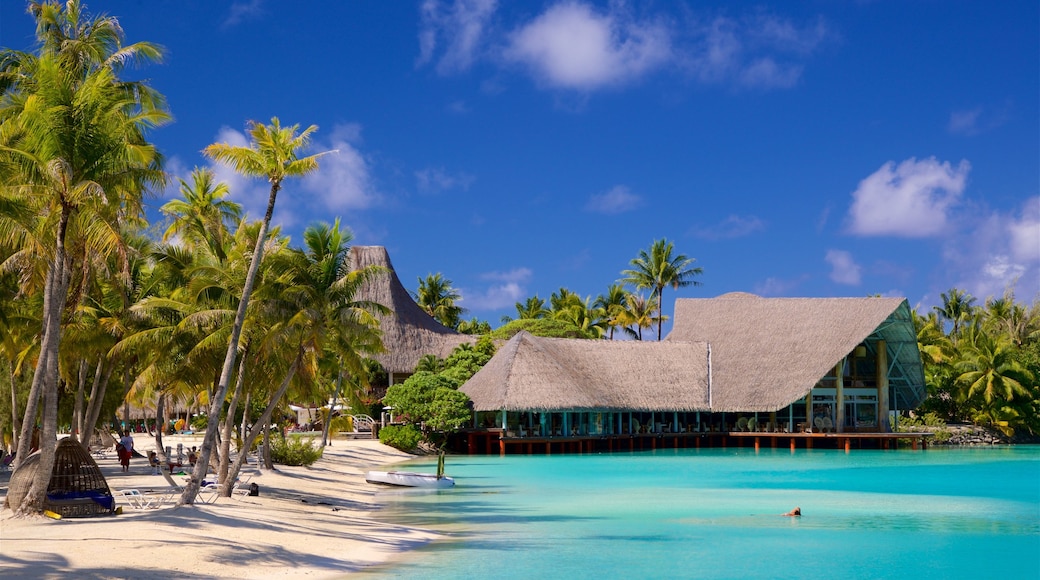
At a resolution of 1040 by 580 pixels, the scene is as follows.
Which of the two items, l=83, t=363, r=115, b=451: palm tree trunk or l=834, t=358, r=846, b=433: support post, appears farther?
l=834, t=358, r=846, b=433: support post

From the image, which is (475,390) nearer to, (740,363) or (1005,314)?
(740,363)

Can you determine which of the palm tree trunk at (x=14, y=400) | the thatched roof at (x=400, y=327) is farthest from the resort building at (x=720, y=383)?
the palm tree trunk at (x=14, y=400)

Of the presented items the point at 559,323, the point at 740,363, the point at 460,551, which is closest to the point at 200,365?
the point at 460,551

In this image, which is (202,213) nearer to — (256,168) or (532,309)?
(256,168)

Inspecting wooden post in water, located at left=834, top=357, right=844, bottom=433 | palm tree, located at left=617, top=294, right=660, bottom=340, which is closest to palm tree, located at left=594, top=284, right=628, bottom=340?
palm tree, located at left=617, top=294, right=660, bottom=340

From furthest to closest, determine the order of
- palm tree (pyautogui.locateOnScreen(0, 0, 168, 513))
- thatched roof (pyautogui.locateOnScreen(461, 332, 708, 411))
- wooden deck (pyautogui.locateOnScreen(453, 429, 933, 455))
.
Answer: wooden deck (pyautogui.locateOnScreen(453, 429, 933, 455))
thatched roof (pyautogui.locateOnScreen(461, 332, 708, 411))
palm tree (pyautogui.locateOnScreen(0, 0, 168, 513))

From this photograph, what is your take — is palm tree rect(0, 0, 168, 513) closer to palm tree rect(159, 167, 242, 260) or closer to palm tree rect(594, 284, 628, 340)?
palm tree rect(159, 167, 242, 260)

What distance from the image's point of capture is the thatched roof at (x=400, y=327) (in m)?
53.6

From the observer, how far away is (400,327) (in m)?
55.1

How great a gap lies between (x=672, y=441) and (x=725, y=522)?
102 feet

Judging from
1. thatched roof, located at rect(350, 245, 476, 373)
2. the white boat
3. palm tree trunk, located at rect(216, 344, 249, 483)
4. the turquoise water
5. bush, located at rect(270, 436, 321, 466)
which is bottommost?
the turquoise water

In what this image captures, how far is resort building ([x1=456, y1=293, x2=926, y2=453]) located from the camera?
4325 cm

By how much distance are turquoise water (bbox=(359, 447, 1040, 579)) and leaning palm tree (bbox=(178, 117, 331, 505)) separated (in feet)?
13.8

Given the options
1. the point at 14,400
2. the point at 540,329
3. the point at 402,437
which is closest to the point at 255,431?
the point at 14,400
